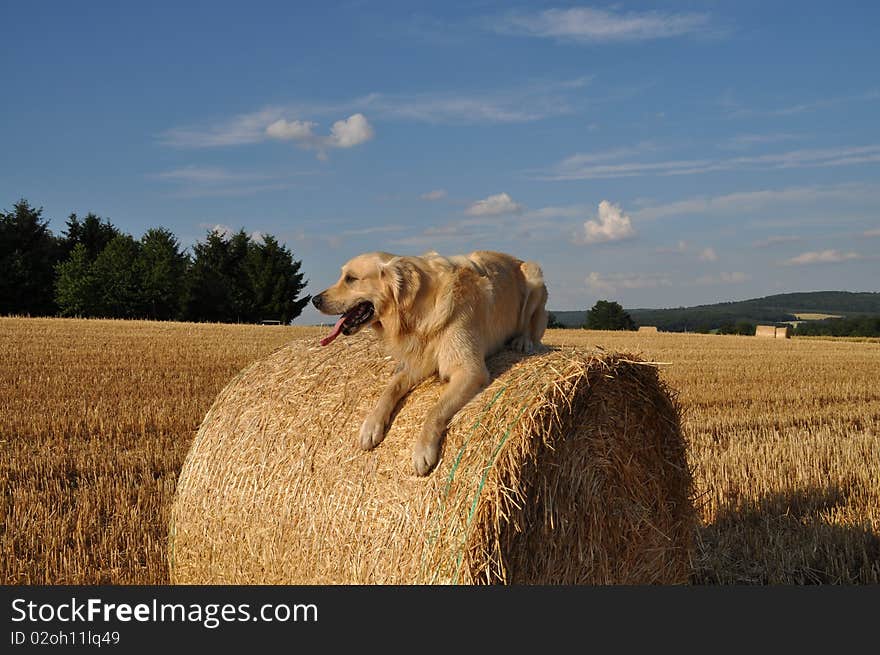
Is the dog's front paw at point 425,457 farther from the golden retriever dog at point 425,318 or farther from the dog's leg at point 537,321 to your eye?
the dog's leg at point 537,321

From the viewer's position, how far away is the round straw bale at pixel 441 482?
424 cm

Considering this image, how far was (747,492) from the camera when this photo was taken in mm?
7902

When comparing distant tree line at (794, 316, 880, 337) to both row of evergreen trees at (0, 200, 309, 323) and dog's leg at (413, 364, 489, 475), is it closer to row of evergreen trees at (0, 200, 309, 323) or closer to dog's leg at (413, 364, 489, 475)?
row of evergreen trees at (0, 200, 309, 323)

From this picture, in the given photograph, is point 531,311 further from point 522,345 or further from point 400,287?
point 400,287

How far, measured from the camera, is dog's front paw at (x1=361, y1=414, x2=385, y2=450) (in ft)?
15.1

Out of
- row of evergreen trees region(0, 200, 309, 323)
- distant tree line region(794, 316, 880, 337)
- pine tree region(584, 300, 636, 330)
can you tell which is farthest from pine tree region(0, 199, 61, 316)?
distant tree line region(794, 316, 880, 337)

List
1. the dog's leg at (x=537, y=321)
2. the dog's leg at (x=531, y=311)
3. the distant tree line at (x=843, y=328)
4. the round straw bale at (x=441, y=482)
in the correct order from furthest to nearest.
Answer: the distant tree line at (x=843, y=328)
the dog's leg at (x=537, y=321)
the dog's leg at (x=531, y=311)
the round straw bale at (x=441, y=482)

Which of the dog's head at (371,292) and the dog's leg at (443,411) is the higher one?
the dog's head at (371,292)

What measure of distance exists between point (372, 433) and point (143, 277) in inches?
2212

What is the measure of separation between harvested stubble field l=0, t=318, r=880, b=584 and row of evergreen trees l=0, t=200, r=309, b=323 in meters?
39.4

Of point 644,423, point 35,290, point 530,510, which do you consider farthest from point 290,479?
point 35,290

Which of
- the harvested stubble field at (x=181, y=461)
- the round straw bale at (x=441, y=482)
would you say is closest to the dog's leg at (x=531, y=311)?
the round straw bale at (x=441, y=482)

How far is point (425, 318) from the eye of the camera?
439 centimetres

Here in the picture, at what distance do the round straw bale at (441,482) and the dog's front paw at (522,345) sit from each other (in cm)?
11
